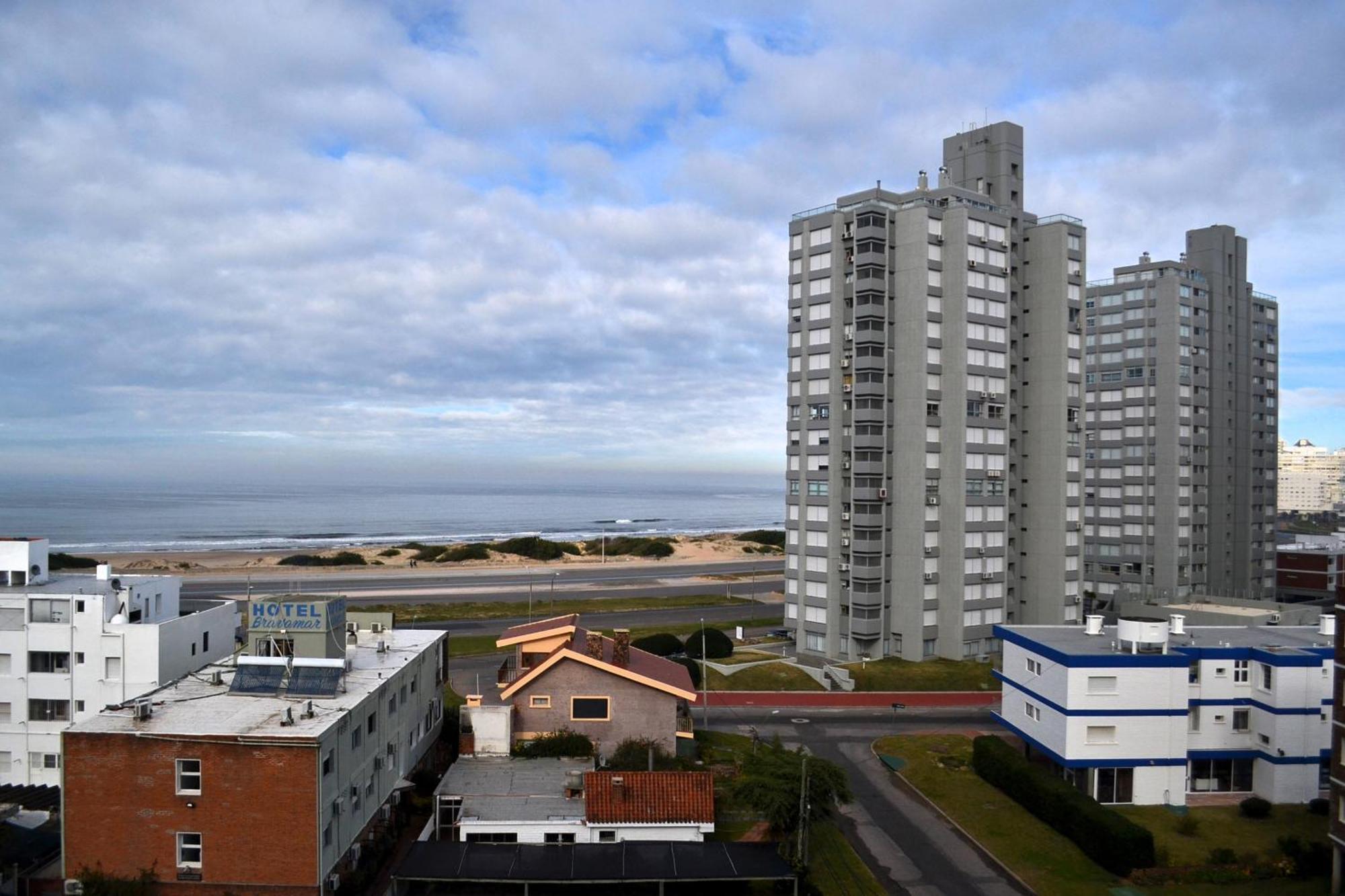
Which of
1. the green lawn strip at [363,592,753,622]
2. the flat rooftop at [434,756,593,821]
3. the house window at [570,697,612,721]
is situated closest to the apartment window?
the flat rooftop at [434,756,593,821]

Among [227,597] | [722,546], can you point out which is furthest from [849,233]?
[722,546]

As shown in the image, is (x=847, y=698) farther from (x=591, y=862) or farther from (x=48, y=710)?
(x=48, y=710)

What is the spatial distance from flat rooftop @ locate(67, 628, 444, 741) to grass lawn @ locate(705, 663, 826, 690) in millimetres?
26842

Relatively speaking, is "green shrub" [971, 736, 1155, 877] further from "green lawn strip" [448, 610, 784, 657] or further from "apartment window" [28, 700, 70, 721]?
"apartment window" [28, 700, 70, 721]

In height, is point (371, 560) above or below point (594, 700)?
below

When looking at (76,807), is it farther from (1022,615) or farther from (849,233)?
(1022,615)

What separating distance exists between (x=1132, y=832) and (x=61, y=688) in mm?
45989

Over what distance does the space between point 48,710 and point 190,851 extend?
19.9m

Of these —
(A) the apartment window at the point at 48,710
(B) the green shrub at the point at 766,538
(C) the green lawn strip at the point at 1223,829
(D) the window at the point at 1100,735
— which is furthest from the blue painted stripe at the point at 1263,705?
(B) the green shrub at the point at 766,538

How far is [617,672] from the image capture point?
3709 centimetres

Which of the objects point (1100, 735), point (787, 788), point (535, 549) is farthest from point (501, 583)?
point (1100, 735)

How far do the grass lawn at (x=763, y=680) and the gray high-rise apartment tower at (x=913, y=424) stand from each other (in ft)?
22.7

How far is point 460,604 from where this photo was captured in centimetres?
9081

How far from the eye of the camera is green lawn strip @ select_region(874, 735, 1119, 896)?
3108cm
